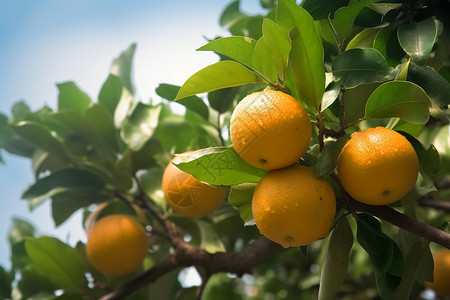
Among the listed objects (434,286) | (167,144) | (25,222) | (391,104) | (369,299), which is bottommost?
(369,299)

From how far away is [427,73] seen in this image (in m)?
0.89

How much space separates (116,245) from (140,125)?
0.34m

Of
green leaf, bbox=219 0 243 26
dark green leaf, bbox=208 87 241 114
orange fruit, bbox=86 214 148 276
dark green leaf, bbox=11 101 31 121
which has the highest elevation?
green leaf, bbox=219 0 243 26

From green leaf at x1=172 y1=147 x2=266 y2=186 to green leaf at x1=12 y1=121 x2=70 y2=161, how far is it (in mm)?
656

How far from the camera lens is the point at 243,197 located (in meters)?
0.94

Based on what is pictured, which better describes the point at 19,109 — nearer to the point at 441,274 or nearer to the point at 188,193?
the point at 188,193

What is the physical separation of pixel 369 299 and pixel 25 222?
1.32 meters

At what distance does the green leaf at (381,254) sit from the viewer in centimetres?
84

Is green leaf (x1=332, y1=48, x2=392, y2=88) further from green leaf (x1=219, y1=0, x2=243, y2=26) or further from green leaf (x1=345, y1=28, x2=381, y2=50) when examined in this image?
green leaf (x1=219, y1=0, x2=243, y2=26)

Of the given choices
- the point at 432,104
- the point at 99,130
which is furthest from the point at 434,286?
the point at 99,130

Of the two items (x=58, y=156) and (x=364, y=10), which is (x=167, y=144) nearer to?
(x=58, y=156)

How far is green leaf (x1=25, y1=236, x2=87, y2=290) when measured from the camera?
136 cm

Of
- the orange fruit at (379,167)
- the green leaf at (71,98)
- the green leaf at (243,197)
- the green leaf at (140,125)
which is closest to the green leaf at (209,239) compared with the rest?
the green leaf at (140,125)

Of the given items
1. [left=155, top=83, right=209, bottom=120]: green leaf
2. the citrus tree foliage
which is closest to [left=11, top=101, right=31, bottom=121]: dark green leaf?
the citrus tree foliage
